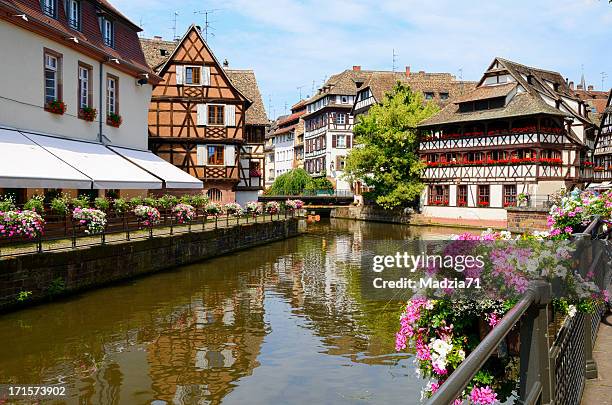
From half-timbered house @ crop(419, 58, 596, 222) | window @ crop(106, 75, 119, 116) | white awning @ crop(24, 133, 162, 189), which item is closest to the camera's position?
white awning @ crop(24, 133, 162, 189)

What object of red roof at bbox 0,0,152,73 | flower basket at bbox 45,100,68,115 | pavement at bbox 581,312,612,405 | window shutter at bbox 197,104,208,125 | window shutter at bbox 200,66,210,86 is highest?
window shutter at bbox 200,66,210,86

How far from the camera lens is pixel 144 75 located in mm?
29781

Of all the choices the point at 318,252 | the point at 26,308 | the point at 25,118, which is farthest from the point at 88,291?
the point at 318,252

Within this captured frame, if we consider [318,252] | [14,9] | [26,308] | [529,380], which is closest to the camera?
[529,380]

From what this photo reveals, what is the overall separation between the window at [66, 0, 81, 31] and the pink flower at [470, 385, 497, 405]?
74.9 ft

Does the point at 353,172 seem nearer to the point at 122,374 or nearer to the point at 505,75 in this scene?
the point at 505,75

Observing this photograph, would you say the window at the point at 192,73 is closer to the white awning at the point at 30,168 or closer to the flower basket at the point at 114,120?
the flower basket at the point at 114,120

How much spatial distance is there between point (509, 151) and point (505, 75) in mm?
6470

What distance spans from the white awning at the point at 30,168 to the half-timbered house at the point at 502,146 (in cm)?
2962

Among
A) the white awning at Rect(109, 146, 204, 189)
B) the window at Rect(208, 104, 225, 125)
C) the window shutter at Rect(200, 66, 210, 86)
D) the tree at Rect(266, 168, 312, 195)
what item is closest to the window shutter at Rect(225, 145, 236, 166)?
the window at Rect(208, 104, 225, 125)

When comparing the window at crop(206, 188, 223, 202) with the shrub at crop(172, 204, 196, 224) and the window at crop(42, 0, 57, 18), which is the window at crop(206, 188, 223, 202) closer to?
the shrub at crop(172, 204, 196, 224)

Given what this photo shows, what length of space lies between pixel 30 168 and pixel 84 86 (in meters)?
7.99

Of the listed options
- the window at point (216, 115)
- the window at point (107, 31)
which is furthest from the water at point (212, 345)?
the window at point (216, 115)

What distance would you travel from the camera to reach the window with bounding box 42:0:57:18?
21641 millimetres
